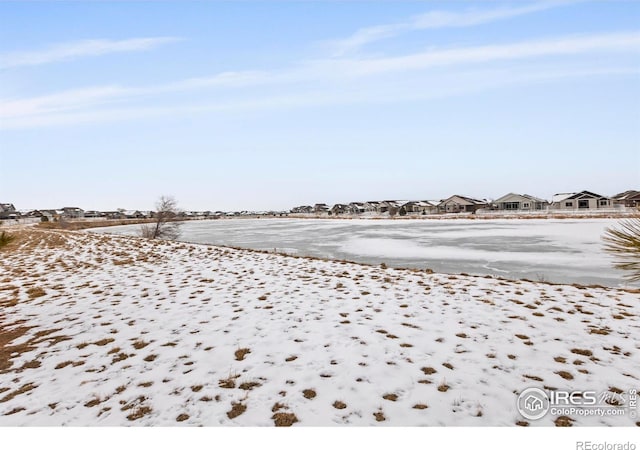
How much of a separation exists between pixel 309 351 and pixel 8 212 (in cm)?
14961

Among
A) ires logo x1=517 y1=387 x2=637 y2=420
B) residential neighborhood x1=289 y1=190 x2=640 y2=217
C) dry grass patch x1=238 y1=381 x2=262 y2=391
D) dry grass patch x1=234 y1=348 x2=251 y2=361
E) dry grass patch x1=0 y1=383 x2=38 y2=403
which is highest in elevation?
residential neighborhood x1=289 y1=190 x2=640 y2=217

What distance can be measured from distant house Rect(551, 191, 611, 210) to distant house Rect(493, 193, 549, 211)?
7015mm

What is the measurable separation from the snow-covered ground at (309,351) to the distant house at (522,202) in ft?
254

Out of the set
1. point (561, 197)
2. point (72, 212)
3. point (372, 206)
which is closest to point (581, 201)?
point (561, 197)

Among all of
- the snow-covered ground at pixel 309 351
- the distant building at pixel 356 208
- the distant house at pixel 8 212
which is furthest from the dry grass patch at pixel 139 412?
the distant house at pixel 8 212

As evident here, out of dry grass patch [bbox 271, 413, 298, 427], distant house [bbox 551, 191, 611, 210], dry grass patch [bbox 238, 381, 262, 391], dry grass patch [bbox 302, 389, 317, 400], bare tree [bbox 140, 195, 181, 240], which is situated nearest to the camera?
dry grass patch [bbox 271, 413, 298, 427]

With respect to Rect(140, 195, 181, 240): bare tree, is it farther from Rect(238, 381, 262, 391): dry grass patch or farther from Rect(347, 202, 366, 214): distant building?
Rect(347, 202, 366, 214): distant building

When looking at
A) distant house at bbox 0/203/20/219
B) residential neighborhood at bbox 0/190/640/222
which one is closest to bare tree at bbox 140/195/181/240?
residential neighborhood at bbox 0/190/640/222

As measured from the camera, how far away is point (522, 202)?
76375 mm

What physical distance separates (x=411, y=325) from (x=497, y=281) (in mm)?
5539

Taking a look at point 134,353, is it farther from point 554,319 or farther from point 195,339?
point 554,319

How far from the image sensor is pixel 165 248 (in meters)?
20.2

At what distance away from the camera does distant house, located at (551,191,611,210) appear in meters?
63.4
